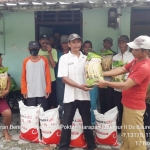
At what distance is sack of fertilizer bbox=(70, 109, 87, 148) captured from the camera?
4168mm

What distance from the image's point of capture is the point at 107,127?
4.18 meters

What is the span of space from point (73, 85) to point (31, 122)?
125 cm

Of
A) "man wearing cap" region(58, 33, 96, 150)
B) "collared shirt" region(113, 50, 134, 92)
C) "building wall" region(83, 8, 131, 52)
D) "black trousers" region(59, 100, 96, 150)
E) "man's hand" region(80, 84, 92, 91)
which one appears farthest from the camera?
"building wall" region(83, 8, 131, 52)

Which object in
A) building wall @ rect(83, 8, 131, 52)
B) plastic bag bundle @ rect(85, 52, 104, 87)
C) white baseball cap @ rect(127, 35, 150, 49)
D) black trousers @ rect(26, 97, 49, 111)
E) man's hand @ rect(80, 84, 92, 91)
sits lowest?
black trousers @ rect(26, 97, 49, 111)

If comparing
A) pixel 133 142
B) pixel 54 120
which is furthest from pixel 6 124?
pixel 133 142

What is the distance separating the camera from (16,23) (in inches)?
255

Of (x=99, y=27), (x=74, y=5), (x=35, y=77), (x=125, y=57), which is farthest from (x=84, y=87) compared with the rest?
(x=99, y=27)

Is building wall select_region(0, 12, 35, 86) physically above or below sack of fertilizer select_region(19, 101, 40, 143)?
above

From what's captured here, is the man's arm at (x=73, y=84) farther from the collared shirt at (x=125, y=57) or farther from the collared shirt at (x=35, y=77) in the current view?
the collared shirt at (x=125, y=57)

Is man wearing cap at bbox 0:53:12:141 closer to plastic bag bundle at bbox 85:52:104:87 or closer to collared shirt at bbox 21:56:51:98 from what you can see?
collared shirt at bbox 21:56:51:98

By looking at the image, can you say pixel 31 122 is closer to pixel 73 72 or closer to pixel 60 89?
pixel 60 89

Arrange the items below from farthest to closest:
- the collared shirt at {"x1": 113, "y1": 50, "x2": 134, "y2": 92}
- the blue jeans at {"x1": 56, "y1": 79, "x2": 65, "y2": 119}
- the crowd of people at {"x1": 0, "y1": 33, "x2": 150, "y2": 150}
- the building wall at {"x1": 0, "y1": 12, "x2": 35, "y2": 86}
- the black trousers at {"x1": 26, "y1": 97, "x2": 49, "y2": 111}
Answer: the building wall at {"x1": 0, "y1": 12, "x2": 35, "y2": 86}
the blue jeans at {"x1": 56, "y1": 79, "x2": 65, "y2": 119}
the collared shirt at {"x1": 113, "y1": 50, "x2": 134, "y2": 92}
the black trousers at {"x1": 26, "y1": 97, "x2": 49, "y2": 111}
the crowd of people at {"x1": 0, "y1": 33, "x2": 150, "y2": 150}

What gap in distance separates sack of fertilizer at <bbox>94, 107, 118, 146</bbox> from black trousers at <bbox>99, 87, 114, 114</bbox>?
0.85m

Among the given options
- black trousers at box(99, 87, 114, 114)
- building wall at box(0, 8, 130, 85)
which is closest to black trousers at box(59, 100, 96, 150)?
black trousers at box(99, 87, 114, 114)
